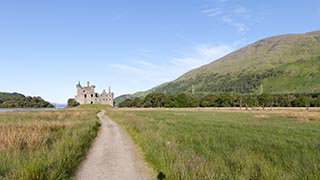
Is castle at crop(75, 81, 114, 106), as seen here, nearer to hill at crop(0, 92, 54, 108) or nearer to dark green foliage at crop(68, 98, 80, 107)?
dark green foliage at crop(68, 98, 80, 107)

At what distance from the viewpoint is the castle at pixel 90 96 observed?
6524 inches

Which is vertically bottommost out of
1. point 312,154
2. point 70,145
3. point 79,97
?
point 312,154

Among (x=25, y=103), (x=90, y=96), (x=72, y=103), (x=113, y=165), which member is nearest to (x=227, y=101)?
(x=90, y=96)

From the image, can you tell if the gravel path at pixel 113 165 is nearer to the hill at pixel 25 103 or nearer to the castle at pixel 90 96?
the castle at pixel 90 96

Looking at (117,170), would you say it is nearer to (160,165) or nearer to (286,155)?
(160,165)

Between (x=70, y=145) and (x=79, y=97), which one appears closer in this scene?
(x=70, y=145)

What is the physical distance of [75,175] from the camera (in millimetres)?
10031

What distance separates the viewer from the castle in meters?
166

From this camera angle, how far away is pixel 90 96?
548 feet

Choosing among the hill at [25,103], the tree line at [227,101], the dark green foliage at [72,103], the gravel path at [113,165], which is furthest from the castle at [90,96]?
the gravel path at [113,165]

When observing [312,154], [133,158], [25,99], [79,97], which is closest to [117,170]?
[133,158]

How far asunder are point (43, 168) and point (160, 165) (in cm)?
430

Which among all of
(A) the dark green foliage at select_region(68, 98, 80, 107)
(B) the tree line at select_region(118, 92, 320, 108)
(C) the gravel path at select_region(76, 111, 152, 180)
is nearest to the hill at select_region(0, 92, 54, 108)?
(A) the dark green foliage at select_region(68, 98, 80, 107)

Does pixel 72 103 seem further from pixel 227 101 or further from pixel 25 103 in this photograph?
pixel 227 101
